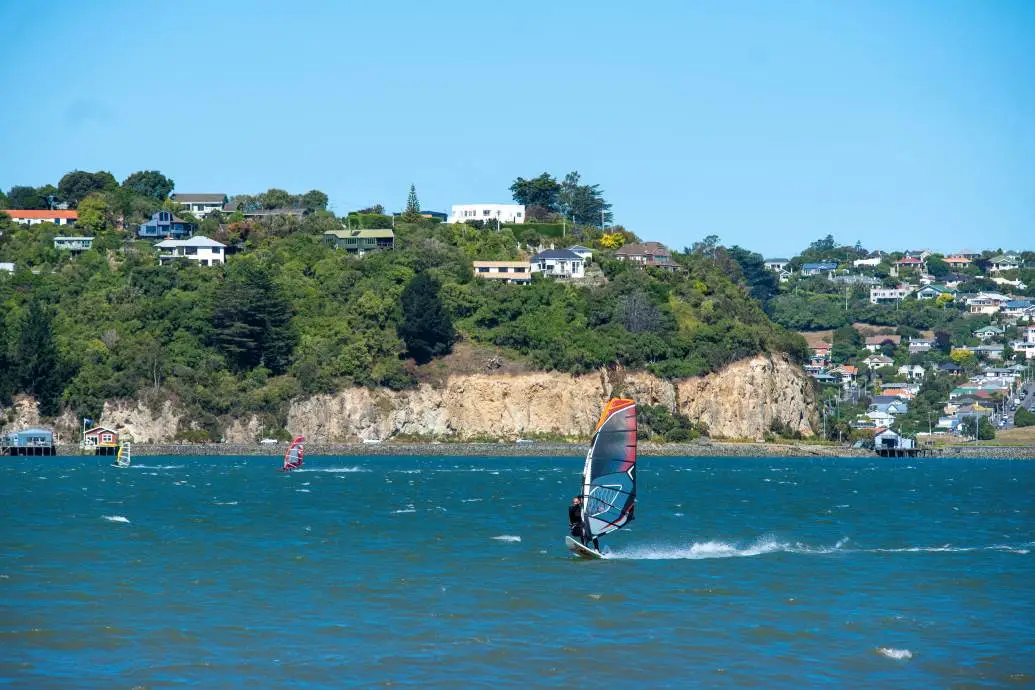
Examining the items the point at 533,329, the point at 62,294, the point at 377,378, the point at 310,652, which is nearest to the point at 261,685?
the point at 310,652

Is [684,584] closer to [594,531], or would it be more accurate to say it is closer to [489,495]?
[594,531]

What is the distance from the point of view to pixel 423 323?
13975 centimetres

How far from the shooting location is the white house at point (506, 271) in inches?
6284

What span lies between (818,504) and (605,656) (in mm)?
47531

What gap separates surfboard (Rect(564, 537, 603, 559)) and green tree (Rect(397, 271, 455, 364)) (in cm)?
9640

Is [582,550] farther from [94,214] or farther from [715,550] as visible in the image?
[94,214]

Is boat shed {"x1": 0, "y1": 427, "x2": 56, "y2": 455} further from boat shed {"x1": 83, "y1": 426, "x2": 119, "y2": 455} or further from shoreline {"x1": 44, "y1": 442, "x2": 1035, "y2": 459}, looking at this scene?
boat shed {"x1": 83, "y1": 426, "x2": 119, "y2": 455}

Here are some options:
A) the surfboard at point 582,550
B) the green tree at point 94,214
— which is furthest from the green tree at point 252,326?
the surfboard at point 582,550

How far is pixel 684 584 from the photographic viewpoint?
39344 millimetres

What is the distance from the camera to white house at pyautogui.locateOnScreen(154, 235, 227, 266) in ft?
535

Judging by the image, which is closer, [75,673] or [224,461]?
[75,673]

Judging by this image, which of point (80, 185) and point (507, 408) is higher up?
point (80, 185)

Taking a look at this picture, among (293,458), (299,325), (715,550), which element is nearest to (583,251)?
(299,325)

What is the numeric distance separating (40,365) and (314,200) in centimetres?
7003
